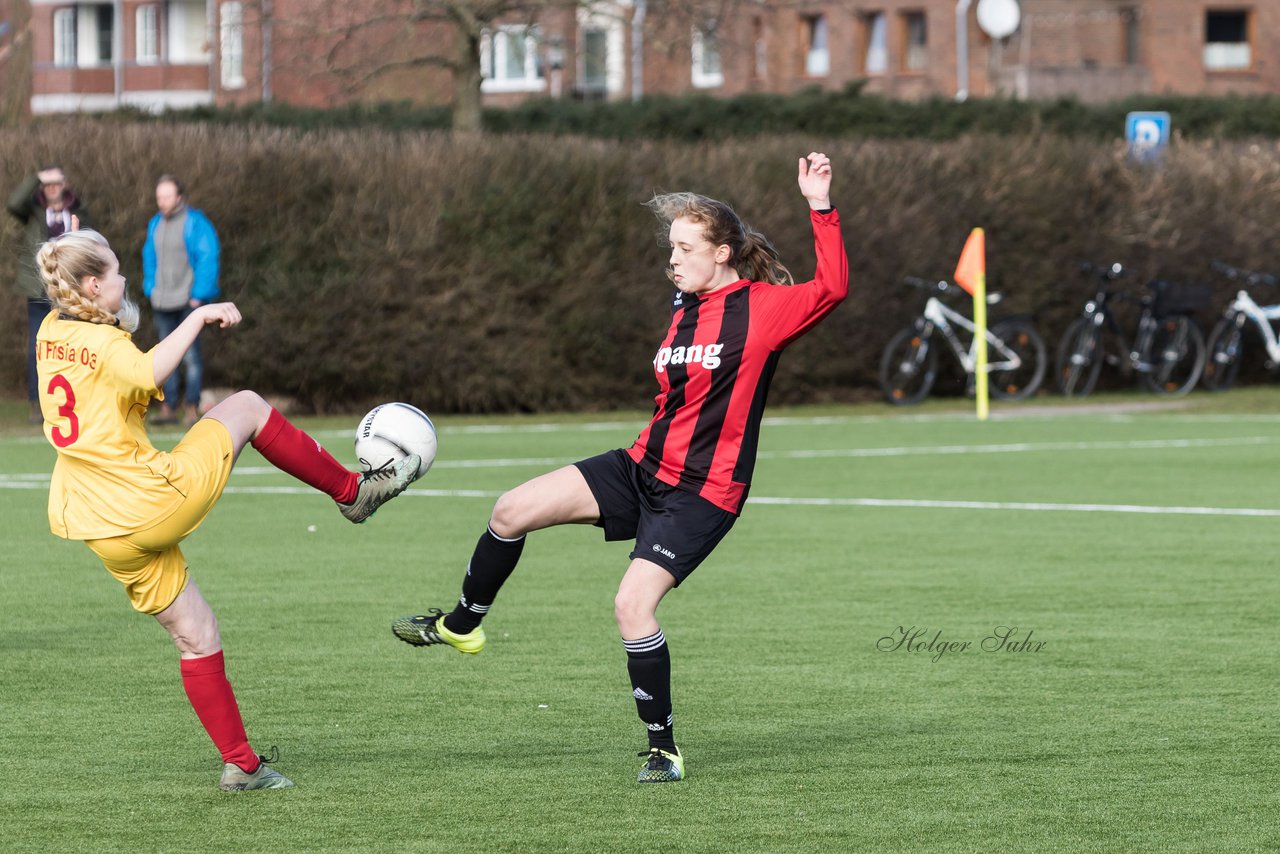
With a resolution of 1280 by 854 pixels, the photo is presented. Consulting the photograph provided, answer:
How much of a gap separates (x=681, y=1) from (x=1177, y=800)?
951 inches

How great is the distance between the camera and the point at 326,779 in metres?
6.03

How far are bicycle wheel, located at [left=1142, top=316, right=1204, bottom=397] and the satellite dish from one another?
68.7 feet

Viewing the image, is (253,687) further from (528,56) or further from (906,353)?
(528,56)

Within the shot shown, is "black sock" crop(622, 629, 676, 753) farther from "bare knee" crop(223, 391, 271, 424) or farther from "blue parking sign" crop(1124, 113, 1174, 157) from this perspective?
"blue parking sign" crop(1124, 113, 1174, 157)

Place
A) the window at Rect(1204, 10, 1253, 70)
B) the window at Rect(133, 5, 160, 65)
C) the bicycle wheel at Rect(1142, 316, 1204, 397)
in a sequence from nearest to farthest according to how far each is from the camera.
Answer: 1. the bicycle wheel at Rect(1142, 316, 1204, 397)
2. the window at Rect(1204, 10, 1253, 70)
3. the window at Rect(133, 5, 160, 65)

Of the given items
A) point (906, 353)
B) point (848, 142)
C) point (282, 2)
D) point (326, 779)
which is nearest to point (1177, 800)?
point (326, 779)

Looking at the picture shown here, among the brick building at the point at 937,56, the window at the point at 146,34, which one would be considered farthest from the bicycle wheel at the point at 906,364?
the window at the point at 146,34

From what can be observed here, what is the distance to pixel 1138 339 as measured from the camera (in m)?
24.5

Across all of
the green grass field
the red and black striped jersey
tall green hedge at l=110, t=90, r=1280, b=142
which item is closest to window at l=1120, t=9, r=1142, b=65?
tall green hedge at l=110, t=90, r=1280, b=142

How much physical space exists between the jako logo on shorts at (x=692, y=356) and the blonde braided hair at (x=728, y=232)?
0.97ft

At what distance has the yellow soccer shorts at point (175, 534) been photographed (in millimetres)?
5598

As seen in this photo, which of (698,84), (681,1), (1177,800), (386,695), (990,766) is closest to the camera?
(1177,800)

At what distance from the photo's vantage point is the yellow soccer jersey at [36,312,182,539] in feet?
18.2

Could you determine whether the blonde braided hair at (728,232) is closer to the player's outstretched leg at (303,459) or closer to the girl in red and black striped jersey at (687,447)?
the girl in red and black striped jersey at (687,447)
